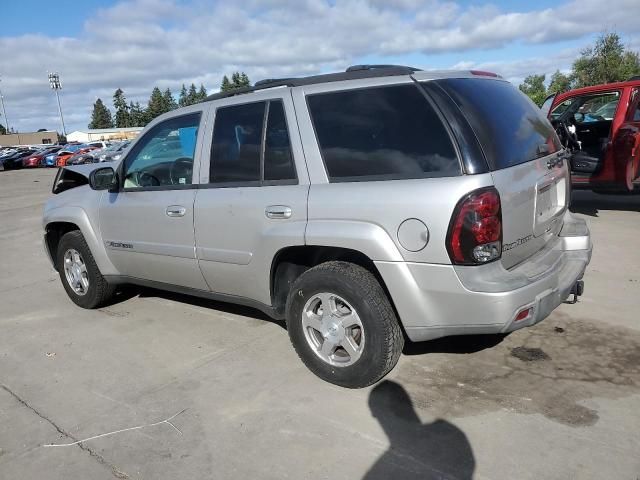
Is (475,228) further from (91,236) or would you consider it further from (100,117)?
(100,117)

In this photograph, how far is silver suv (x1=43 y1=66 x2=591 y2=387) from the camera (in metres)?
2.91

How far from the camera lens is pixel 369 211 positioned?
121 inches

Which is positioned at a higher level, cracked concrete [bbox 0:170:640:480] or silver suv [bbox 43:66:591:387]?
silver suv [bbox 43:66:591:387]

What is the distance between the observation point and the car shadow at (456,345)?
3918mm

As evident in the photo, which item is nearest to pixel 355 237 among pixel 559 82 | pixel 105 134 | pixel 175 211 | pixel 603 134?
pixel 175 211

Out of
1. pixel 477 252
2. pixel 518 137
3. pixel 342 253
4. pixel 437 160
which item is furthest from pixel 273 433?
pixel 518 137

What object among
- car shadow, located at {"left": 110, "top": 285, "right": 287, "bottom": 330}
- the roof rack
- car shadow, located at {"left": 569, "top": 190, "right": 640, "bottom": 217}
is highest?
the roof rack

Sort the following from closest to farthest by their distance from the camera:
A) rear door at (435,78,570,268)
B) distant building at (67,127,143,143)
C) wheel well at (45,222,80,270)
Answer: rear door at (435,78,570,268) < wheel well at (45,222,80,270) < distant building at (67,127,143,143)

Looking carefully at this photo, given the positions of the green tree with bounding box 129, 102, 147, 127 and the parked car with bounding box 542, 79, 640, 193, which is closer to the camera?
the parked car with bounding box 542, 79, 640, 193

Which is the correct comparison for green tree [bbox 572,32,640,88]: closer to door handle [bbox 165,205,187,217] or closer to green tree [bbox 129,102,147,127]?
door handle [bbox 165,205,187,217]

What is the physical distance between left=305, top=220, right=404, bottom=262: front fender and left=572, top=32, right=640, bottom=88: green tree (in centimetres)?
3036

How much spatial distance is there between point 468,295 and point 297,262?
1.25 metres

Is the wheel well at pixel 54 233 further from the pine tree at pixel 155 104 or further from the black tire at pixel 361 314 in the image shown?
the pine tree at pixel 155 104


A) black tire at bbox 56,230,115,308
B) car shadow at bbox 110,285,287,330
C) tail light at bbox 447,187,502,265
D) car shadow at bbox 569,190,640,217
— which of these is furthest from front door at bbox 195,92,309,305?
car shadow at bbox 569,190,640,217
